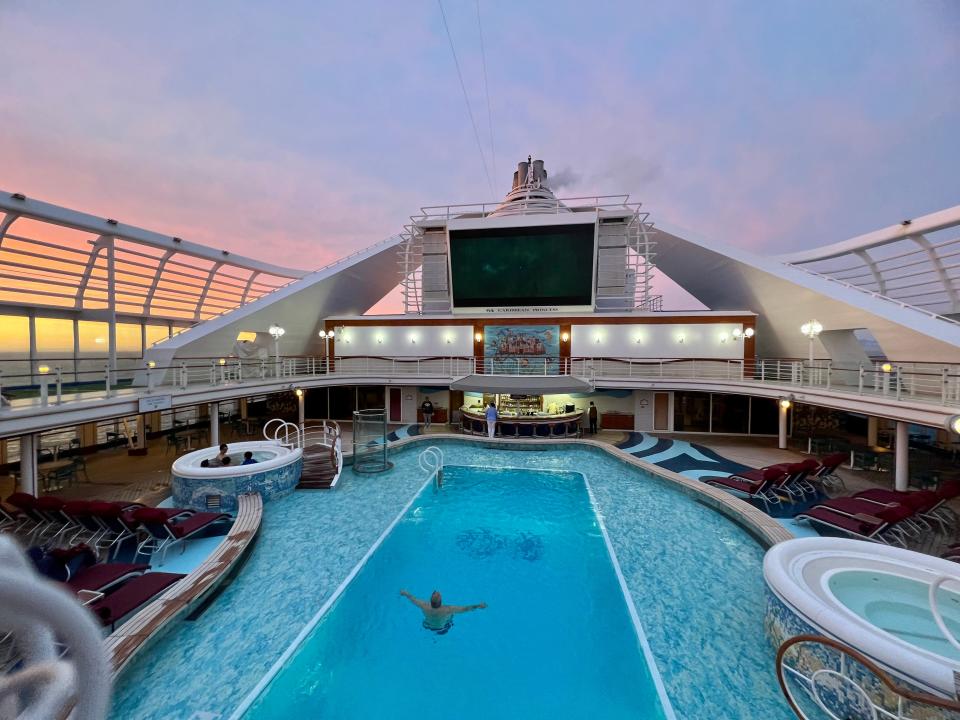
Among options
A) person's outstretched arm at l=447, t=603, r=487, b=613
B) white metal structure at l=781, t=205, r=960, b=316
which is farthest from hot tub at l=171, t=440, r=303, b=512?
white metal structure at l=781, t=205, r=960, b=316

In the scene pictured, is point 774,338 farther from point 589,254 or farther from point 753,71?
point 753,71

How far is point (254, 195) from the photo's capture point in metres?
25.5

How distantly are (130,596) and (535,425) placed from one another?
13515 millimetres

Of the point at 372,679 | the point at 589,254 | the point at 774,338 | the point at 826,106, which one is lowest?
the point at 372,679

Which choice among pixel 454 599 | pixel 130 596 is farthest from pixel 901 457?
pixel 130 596

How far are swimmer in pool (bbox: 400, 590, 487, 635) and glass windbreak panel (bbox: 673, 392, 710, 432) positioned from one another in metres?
15.5

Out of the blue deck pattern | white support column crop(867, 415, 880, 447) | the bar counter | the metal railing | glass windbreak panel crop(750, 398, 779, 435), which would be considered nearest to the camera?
the blue deck pattern

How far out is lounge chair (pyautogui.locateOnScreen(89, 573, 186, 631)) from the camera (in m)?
5.20

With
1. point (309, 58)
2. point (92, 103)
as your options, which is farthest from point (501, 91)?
point (92, 103)

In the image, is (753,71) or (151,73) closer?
(151,73)

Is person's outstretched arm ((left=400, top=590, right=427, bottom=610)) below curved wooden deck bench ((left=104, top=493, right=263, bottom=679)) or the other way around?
below

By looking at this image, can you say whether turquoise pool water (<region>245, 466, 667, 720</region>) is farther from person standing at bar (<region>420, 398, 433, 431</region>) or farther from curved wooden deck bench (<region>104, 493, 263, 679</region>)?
person standing at bar (<region>420, 398, 433, 431</region>)

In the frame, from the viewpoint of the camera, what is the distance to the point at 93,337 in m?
20.6

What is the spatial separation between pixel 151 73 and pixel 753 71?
1268 inches
